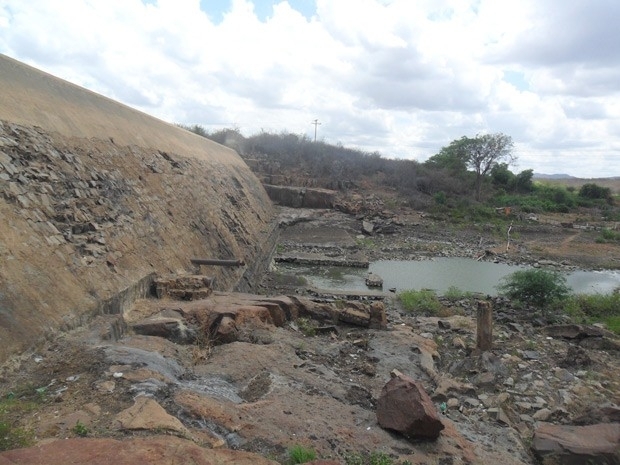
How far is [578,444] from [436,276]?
11634mm

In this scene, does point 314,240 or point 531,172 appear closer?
point 314,240

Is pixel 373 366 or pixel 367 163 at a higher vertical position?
pixel 367 163

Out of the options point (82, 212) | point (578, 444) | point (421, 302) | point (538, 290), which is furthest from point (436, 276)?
point (82, 212)

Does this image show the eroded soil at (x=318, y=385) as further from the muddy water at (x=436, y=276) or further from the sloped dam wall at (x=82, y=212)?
the muddy water at (x=436, y=276)

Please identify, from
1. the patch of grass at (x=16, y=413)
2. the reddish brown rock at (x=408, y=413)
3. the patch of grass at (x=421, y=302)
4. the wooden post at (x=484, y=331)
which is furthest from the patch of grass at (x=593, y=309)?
the patch of grass at (x=16, y=413)

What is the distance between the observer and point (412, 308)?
33.8 feet

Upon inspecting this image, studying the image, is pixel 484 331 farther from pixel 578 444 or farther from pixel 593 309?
pixel 593 309

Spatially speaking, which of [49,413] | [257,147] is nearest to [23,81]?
[49,413]

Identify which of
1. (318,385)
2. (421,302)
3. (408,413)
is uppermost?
(408,413)

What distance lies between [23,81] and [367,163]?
103 ft

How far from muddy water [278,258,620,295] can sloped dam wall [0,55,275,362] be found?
3.82m

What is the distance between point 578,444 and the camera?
12.9 ft

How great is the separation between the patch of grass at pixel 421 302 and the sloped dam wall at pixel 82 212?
3655mm

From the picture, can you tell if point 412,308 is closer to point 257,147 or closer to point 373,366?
point 373,366
